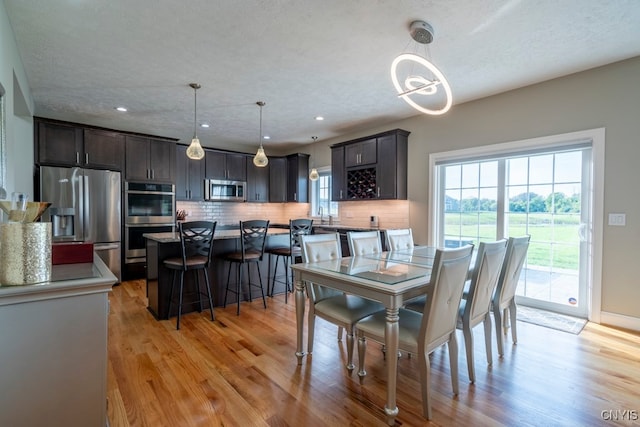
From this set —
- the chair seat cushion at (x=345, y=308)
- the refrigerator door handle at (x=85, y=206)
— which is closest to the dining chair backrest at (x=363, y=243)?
the chair seat cushion at (x=345, y=308)

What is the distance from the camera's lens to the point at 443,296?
1.79 metres

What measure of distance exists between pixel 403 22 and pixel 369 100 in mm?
1735

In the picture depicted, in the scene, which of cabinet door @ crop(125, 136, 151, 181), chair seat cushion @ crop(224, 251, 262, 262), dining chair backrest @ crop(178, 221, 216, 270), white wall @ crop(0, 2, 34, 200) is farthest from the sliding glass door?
cabinet door @ crop(125, 136, 151, 181)

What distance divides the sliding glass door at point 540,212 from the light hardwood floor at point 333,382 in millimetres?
586

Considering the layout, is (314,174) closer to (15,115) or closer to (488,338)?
(488,338)

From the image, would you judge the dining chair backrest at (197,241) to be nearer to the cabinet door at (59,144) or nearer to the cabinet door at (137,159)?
the cabinet door at (137,159)

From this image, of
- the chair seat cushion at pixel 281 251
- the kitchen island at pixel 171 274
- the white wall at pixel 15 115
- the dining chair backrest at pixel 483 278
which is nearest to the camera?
the dining chair backrest at pixel 483 278

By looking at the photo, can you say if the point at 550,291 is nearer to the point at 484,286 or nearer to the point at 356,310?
the point at 484,286

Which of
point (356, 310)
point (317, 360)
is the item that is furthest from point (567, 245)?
point (317, 360)

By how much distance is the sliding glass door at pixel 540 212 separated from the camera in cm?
335

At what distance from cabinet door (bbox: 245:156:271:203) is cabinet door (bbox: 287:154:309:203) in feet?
1.64

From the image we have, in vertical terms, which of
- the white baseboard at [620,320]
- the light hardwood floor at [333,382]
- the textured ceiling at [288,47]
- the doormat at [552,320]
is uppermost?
the textured ceiling at [288,47]

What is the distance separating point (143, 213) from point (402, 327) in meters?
4.69

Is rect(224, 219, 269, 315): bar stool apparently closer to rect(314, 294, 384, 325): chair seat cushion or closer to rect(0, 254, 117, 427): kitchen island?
rect(314, 294, 384, 325): chair seat cushion
